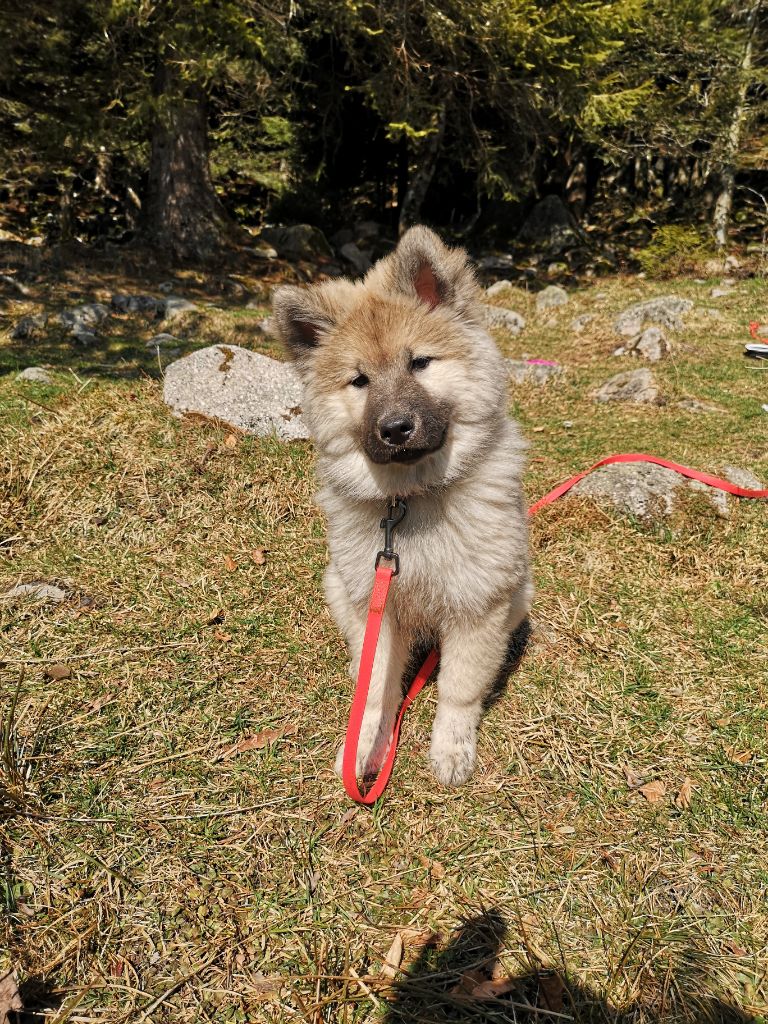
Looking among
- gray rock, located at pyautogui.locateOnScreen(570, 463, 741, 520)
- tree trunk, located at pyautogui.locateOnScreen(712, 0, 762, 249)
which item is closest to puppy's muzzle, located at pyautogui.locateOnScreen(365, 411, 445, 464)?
gray rock, located at pyautogui.locateOnScreen(570, 463, 741, 520)

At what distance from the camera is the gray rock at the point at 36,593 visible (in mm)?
3459

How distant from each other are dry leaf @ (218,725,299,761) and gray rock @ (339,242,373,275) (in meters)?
15.0

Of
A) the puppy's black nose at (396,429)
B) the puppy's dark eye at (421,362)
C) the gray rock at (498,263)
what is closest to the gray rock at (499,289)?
the gray rock at (498,263)

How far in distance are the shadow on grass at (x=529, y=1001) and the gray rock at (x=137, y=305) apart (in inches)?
358

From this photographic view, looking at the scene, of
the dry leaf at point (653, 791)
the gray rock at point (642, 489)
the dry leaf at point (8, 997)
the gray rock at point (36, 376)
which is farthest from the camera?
the gray rock at point (36, 376)

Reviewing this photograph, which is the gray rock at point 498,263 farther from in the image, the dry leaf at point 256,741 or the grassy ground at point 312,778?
the dry leaf at point 256,741

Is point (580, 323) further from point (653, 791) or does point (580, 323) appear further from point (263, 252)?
point (653, 791)

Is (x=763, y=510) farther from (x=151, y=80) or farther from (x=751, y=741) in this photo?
(x=151, y=80)

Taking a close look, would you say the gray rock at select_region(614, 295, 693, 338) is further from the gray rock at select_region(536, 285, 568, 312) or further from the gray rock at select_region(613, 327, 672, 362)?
the gray rock at select_region(536, 285, 568, 312)

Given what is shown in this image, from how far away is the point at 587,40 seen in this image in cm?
1200

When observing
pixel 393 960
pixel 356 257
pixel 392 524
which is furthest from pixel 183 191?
pixel 393 960

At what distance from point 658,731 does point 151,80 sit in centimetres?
1308

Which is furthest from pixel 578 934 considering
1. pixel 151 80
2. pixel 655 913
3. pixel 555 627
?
pixel 151 80

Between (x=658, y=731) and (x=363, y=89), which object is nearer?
(x=658, y=731)
